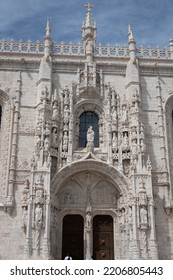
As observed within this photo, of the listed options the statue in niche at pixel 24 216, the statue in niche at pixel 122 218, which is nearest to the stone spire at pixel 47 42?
the statue in niche at pixel 24 216

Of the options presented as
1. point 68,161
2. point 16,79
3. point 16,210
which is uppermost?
point 16,79

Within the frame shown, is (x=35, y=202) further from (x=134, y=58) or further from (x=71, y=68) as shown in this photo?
(x=134, y=58)

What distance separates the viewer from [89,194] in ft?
64.3

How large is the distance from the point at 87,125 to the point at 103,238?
637cm

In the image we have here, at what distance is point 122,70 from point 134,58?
39.3 inches

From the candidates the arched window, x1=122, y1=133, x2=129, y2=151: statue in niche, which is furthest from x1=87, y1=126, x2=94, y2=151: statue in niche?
x1=122, y1=133, x2=129, y2=151: statue in niche

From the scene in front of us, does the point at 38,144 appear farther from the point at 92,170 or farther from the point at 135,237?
the point at 135,237

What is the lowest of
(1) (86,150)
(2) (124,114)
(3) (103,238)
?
(3) (103,238)

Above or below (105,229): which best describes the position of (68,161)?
above

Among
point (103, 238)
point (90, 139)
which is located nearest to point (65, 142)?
point (90, 139)

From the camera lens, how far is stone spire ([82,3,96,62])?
2185cm

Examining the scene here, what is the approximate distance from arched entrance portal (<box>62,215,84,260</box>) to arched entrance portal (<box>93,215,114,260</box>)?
734mm

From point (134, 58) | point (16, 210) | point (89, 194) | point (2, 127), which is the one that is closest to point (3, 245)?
point (16, 210)

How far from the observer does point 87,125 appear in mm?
21016
